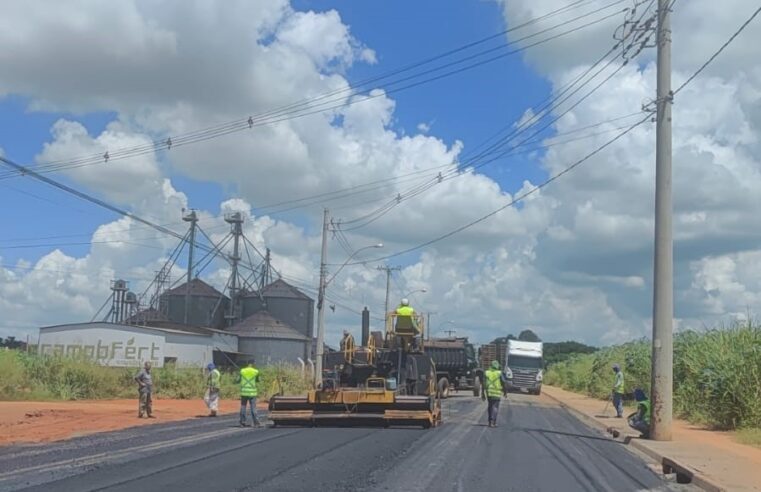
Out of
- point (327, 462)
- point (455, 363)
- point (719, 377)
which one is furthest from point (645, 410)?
point (455, 363)

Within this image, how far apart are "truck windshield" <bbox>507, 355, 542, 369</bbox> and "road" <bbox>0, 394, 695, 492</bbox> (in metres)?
29.5

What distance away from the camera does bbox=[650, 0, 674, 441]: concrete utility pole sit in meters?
20.3

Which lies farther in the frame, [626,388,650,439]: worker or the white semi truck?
the white semi truck

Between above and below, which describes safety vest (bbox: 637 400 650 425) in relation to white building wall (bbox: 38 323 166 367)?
below

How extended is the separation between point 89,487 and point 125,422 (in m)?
14.2

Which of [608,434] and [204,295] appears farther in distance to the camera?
[204,295]

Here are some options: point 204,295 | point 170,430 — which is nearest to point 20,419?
point 170,430

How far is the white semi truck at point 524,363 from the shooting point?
167ft

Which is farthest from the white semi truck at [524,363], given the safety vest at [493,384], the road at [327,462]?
the road at [327,462]

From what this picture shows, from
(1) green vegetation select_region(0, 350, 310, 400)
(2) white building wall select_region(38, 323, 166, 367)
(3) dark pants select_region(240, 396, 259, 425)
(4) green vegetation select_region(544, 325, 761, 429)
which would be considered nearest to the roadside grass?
(4) green vegetation select_region(544, 325, 761, 429)

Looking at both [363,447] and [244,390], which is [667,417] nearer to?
[363,447]

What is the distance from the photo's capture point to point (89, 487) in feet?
35.9

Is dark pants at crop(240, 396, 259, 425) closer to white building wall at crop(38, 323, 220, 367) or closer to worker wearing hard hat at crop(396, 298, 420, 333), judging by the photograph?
worker wearing hard hat at crop(396, 298, 420, 333)

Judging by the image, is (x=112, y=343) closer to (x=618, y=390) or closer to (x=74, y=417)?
(x=74, y=417)
